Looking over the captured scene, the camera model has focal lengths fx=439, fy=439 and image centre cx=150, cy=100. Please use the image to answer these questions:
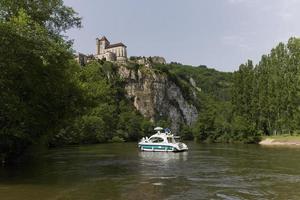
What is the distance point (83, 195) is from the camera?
2247 cm

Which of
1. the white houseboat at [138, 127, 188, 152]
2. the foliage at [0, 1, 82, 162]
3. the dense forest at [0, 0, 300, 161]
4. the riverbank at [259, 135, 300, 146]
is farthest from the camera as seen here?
the riverbank at [259, 135, 300, 146]

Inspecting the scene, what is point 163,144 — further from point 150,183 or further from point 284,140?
point 284,140

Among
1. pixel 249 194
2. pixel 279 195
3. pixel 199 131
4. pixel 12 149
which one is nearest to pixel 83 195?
pixel 249 194

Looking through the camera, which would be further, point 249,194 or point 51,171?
point 51,171

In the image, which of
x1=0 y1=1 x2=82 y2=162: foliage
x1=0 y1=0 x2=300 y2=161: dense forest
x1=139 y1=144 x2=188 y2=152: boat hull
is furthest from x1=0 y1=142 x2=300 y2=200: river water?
x1=139 y1=144 x2=188 y2=152: boat hull

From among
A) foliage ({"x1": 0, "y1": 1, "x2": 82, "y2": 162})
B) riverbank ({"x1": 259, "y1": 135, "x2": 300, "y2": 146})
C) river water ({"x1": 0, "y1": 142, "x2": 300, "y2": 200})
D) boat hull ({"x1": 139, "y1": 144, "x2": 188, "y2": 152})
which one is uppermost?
foliage ({"x1": 0, "y1": 1, "x2": 82, "y2": 162})

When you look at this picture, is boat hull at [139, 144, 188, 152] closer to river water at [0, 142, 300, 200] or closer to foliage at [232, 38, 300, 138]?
river water at [0, 142, 300, 200]

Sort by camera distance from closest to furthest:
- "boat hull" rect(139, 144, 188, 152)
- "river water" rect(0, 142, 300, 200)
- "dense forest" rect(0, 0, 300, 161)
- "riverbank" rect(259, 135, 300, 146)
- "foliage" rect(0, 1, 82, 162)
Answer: "river water" rect(0, 142, 300, 200), "foliage" rect(0, 1, 82, 162), "dense forest" rect(0, 0, 300, 161), "boat hull" rect(139, 144, 188, 152), "riverbank" rect(259, 135, 300, 146)

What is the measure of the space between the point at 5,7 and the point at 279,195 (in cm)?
2462

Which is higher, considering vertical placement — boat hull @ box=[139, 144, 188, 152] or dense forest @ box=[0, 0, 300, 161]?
dense forest @ box=[0, 0, 300, 161]

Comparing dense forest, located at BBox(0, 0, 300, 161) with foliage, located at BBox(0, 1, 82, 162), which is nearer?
foliage, located at BBox(0, 1, 82, 162)

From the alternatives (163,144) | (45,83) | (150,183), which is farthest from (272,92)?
(150,183)

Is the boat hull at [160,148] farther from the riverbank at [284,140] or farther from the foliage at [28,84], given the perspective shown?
the riverbank at [284,140]

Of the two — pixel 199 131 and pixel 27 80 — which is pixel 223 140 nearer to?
pixel 199 131
